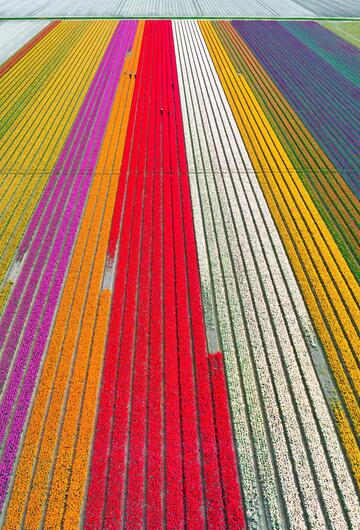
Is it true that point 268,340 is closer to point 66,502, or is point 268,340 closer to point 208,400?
point 208,400

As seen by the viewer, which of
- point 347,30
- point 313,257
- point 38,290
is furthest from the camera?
point 347,30

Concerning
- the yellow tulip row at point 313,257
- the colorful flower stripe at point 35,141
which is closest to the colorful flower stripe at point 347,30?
the yellow tulip row at point 313,257

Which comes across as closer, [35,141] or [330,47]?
[35,141]

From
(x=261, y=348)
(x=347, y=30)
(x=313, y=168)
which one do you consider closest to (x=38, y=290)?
(x=261, y=348)

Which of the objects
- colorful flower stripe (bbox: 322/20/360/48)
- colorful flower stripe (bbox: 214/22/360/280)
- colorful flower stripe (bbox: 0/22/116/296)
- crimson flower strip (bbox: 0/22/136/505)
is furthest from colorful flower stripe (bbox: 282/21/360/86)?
crimson flower strip (bbox: 0/22/136/505)

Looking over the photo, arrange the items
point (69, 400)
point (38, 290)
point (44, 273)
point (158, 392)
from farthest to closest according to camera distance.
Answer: point (44, 273) < point (38, 290) < point (158, 392) < point (69, 400)

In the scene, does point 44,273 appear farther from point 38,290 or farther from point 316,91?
point 316,91

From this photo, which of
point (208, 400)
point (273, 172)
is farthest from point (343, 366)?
point (273, 172)
